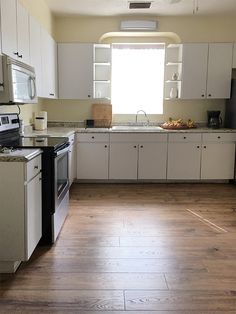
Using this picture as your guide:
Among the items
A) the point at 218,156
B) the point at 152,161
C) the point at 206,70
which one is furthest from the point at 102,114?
the point at 218,156

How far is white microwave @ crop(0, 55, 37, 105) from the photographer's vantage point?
252cm

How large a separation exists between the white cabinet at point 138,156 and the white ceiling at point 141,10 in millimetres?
1812

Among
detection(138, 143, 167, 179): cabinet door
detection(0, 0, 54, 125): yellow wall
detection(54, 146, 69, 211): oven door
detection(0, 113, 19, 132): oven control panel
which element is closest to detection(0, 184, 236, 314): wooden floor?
detection(54, 146, 69, 211): oven door

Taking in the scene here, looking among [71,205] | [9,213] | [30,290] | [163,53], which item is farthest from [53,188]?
[163,53]

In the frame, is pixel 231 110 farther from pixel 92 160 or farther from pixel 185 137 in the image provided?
pixel 92 160

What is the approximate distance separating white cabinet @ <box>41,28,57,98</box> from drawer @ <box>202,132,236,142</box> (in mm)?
2335

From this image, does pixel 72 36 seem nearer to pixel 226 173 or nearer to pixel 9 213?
pixel 226 173

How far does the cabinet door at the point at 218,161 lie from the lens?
4801 mm

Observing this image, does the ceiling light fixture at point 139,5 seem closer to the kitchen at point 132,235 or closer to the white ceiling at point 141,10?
the white ceiling at point 141,10

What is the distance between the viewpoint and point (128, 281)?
2.19m

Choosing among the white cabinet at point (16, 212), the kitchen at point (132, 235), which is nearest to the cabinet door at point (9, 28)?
the kitchen at point (132, 235)

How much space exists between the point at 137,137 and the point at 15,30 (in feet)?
7.81

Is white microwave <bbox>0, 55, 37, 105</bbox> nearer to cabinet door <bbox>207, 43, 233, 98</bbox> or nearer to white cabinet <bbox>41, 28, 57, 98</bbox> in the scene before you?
white cabinet <bbox>41, 28, 57, 98</bbox>

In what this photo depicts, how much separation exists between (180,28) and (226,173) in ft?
7.87
